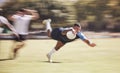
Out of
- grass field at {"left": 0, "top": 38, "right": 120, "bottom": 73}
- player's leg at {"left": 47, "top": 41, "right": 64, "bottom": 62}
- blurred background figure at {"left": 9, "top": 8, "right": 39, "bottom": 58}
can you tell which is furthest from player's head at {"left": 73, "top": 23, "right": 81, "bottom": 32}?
blurred background figure at {"left": 9, "top": 8, "right": 39, "bottom": 58}

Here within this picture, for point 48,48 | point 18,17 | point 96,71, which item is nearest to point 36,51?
point 48,48

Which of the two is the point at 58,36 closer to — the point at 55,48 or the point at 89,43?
the point at 55,48

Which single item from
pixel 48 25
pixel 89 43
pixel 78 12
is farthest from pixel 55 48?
pixel 78 12

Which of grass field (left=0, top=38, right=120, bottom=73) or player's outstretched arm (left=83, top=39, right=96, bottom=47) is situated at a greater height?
player's outstretched arm (left=83, top=39, right=96, bottom=47)

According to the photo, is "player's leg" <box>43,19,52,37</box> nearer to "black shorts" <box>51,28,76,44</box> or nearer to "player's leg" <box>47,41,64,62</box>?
"black shorts" <box>51,28,76,44</box>

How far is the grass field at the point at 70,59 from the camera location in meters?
5.25

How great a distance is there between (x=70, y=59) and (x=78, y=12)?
652 millimetres

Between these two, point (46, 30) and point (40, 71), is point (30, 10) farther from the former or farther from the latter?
point (40, 71)

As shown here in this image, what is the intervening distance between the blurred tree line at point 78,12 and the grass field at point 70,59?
228 millimetres

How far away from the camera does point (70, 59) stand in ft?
17.5

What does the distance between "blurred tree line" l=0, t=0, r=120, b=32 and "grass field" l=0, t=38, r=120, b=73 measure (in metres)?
0.23

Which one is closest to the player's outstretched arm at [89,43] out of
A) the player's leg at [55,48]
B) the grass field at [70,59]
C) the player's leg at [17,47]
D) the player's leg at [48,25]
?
the grass field at [70,59]

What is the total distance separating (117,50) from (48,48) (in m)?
0.95

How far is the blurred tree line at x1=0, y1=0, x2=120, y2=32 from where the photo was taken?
514 cm
